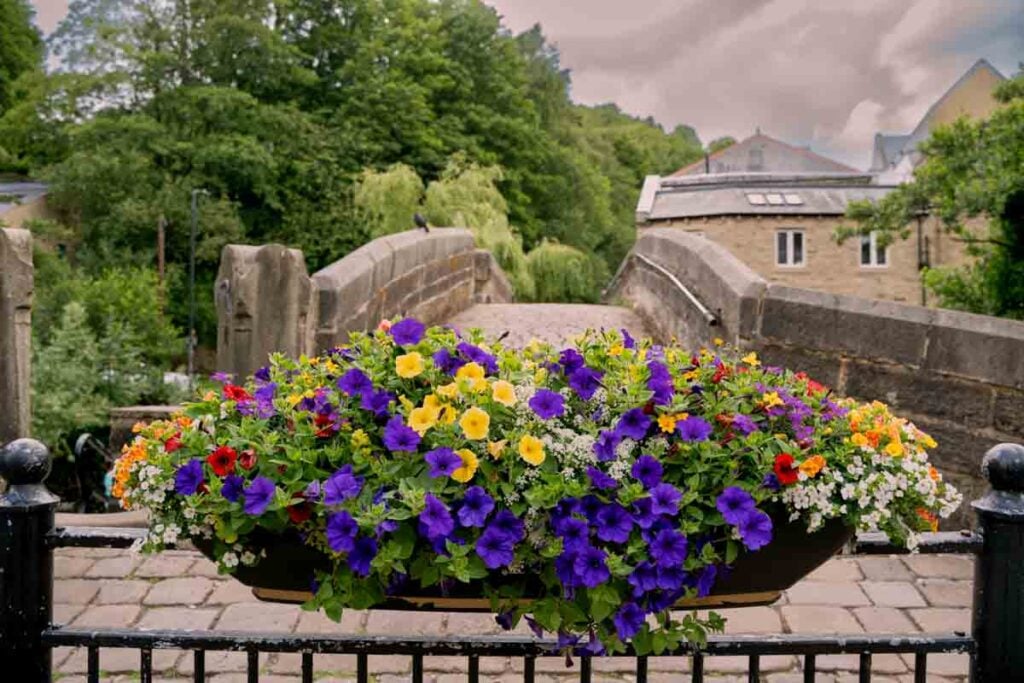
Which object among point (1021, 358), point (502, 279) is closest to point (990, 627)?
point (1021, 358)

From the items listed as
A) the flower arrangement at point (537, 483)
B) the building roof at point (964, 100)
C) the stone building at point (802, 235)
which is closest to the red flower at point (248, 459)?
the flower arrangement at point (537, 483)

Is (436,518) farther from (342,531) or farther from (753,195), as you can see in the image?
(753,195)

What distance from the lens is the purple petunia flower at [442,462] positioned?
4.66ft

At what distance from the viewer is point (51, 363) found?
11.9m

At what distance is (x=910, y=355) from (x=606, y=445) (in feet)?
13.5

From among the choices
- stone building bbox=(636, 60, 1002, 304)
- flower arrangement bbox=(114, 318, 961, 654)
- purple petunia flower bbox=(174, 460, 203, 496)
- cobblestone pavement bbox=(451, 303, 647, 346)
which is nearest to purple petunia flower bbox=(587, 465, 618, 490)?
flower arrangement bbox=(114, 318, 961, 654)

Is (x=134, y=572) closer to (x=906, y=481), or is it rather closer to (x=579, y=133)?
(x=906, y=481)

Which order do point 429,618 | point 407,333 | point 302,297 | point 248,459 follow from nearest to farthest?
point 248,459 → point 407,333 → point 429,618 → point 302,297

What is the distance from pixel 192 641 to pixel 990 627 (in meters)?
1.26

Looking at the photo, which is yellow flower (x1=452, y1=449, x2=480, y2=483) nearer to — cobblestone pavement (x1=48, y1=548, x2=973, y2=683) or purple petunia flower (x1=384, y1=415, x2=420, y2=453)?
purple petunia flower (x1=384, y1=415, x2=420, y2=453)

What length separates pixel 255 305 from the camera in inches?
230

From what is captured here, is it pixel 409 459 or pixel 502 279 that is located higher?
pixel 502 279

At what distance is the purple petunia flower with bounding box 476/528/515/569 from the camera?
1.38m

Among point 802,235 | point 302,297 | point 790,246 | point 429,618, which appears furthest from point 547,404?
point 802,235
